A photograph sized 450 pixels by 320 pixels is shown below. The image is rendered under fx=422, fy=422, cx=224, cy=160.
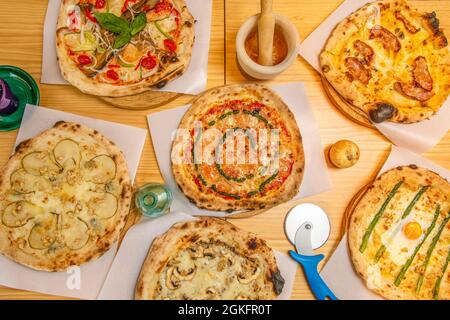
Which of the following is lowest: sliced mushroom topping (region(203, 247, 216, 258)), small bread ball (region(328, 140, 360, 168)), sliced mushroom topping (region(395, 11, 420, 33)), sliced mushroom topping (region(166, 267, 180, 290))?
sliced mushroom topping (region(166, 267, 180, 290))

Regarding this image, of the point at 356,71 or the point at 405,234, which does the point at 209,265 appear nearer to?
the point at 405,234

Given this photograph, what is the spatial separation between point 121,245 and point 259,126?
92cm

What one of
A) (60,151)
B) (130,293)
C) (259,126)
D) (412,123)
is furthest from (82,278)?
(412,123)

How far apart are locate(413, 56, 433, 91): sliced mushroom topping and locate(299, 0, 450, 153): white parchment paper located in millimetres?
137

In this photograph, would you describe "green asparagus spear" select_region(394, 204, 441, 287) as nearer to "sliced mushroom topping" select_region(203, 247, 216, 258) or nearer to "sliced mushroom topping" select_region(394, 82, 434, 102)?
"sliced mushroom topping" select_region(394, 82, 434, 102)

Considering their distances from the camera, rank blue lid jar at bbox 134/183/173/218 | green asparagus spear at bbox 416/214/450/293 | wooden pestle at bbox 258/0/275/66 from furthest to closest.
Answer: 1. green asparagus spear at bbox 416/214/450/293
2. blue lid jar at bbox 134/183/173/218
3. wooden pestle at bbox 258/0/275/66

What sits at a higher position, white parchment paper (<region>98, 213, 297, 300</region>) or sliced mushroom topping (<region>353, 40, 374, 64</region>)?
sliced mushroom topping (<region>353, 40, 374, 64</region>)

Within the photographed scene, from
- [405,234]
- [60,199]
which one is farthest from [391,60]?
[60,199]

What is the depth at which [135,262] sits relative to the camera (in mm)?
2107

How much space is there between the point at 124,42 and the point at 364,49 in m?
1.25

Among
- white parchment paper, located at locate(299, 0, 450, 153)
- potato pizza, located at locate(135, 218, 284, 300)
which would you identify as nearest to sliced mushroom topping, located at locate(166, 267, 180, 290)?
potato pizza, located at locate(135, 218, 284, 300)

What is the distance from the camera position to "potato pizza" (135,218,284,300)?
2.07 metres

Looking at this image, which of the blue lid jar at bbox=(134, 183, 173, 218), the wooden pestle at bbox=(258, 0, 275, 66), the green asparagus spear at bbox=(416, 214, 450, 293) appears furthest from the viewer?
the green asparagus spear at bbox=(416, 214, 450, 293)

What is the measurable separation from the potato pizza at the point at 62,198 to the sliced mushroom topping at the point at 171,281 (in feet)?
1.04
